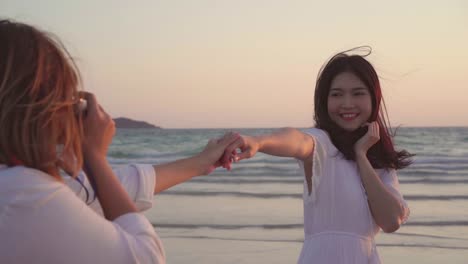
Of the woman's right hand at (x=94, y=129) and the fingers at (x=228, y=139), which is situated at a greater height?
the woman's right hand at (x=94, y=129)

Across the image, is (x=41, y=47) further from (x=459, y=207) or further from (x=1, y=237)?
(x=459, y=207)

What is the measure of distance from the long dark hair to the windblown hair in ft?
5.90

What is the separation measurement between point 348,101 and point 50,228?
6.47 ft

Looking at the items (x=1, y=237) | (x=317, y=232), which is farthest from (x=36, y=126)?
(x=317, y=232)

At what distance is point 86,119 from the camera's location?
5.01ft

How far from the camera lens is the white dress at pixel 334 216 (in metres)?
2.88

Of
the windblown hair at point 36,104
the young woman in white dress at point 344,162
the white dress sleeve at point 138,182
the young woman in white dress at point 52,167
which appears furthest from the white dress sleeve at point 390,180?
the windblown hair at point 36,104

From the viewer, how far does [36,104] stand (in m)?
1.40

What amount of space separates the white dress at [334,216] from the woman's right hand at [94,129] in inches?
59.9

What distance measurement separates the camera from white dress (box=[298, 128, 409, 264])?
113 inches

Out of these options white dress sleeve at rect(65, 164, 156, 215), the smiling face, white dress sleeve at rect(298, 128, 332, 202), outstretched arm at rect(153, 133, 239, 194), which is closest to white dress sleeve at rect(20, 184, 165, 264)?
white dress sleeve at rect(65, 164, 156, 215)

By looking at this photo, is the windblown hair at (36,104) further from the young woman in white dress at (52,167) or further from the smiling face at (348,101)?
the smiling face at (348,101)

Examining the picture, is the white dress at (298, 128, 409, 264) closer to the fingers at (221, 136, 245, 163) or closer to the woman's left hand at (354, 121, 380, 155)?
the woman's left hand at (354, 121, 380, 155)

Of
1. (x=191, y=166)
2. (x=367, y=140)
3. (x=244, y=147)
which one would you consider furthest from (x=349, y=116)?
(x=191, y=166)
